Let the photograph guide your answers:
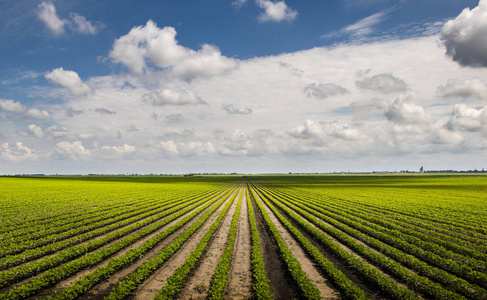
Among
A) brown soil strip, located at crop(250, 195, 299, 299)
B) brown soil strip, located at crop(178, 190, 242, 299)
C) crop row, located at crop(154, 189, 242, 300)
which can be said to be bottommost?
brown soil strip, located at crop(250, 195, 299, 299)

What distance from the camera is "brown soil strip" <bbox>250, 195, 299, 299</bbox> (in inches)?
447

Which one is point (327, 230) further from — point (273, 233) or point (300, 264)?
point (300, 264)

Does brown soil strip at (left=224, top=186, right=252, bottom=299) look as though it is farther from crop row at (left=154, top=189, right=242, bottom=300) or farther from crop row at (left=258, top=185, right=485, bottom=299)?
crop row at (left=258, top=185, right=485, bottom=299)

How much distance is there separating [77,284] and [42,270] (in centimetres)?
357

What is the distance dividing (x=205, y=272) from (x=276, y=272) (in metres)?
3.45

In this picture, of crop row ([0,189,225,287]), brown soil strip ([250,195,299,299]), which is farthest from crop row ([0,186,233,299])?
brown soil strip ([250,195,299,299])

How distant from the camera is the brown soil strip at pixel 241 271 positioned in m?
11.1

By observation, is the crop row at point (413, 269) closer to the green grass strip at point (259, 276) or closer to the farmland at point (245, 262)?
the farmland at point (245, 262)

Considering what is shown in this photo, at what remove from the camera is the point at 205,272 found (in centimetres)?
1328

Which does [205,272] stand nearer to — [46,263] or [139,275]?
[139,275]

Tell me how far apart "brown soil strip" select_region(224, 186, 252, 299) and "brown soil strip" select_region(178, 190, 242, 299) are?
0.90 m

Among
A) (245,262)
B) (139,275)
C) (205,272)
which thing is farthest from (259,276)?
(139,275)

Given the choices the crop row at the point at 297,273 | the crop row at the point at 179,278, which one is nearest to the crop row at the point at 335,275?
the crop row at the point at 297,273

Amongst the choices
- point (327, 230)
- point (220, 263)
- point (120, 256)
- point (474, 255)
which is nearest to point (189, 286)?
point (220, 263)
